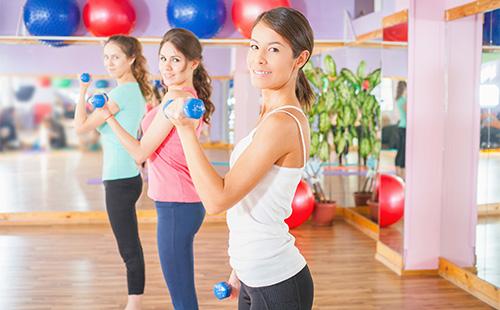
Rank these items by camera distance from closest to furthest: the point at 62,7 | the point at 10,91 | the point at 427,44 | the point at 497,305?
the point at 497,305
the point at 427,44
the point at 62,7
the point at 10,91

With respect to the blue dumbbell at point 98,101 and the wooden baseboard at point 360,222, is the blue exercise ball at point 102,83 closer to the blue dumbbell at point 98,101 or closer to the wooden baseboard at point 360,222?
the wooden baseboard at point 360,222

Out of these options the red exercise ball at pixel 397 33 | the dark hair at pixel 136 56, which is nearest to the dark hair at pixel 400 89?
the red exercise ball at pixel 397 33

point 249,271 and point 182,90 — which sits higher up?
point 182,90

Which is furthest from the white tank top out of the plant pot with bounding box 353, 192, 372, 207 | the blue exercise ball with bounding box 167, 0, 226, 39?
the plant pot with bounding box 353, 192, 372, 207

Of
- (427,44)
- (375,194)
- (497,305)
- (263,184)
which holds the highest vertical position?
(427,44)

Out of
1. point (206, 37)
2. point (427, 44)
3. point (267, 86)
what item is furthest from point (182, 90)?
point (206, 37)

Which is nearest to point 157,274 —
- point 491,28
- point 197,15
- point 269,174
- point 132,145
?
point 132,145

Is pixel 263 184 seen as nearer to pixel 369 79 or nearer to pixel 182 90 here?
pixel 182 90

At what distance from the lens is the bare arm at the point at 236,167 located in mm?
1383

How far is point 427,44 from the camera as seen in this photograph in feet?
13.6

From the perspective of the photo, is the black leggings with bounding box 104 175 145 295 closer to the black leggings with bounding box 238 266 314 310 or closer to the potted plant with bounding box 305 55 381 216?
the black leggings with bounding box 238 266 314 310

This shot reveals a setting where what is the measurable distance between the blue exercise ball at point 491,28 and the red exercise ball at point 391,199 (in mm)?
1150

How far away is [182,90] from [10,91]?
206 inches

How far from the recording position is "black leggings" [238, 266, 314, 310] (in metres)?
1.51
